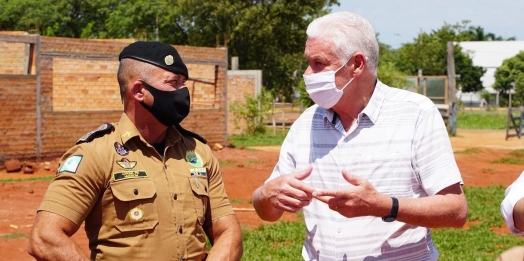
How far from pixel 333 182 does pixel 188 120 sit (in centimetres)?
1973

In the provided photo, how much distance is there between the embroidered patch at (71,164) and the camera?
143 inches

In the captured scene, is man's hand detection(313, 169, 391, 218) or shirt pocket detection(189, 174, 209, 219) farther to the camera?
shirt pocket detection(189, 174, 209, 219)

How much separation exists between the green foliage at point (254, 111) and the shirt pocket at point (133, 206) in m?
25.8

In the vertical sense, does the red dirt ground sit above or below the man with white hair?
below

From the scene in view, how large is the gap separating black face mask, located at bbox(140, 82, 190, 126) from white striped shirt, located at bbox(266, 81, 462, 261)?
26.0 inches

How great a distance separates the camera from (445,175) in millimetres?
3459

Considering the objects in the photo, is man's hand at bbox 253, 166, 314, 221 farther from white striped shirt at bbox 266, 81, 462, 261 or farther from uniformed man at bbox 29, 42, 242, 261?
uniformed man at bbox 29, 42, 242, 261

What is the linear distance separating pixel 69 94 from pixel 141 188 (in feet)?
64.5

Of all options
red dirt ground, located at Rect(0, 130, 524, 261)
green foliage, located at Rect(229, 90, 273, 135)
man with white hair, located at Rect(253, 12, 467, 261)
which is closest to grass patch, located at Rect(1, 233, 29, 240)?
red dirt ground, located at Rect(0, 130, 524, 261)

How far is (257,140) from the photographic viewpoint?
91.7 feet

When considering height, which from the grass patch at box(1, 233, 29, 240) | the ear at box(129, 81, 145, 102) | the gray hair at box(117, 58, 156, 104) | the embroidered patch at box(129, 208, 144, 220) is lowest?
the grass patch at box(1, 233, 29, 240)

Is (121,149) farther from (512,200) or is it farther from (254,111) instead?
(254,111)

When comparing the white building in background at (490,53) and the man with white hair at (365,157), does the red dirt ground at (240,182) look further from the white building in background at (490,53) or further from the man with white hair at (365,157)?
the white building in background at (490,53)

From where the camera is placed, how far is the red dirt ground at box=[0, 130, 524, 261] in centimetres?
1027
